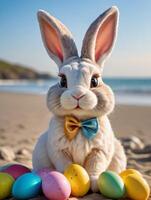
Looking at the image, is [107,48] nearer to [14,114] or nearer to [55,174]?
[55,174]

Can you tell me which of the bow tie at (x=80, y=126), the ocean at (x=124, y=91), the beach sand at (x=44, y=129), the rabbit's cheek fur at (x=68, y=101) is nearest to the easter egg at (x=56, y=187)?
the bow tie at (x=80, y=126)

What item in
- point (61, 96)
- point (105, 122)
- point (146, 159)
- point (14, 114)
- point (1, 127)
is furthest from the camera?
point (14, 114)

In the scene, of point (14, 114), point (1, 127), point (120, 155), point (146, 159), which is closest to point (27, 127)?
point (1, 127)

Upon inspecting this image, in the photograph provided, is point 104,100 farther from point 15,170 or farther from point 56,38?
point 15,170

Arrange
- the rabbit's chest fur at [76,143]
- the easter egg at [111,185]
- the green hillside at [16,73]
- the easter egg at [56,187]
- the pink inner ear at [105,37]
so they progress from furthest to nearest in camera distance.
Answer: the green hillside at [16,73] < the pink inner ear at [105,37] < the rabbit's chest fur at [76,143] < the easter egg at [111,185] < the easter egg at [56,187]

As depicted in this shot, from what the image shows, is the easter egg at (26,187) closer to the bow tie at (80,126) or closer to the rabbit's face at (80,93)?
the bow tie at (80,126)

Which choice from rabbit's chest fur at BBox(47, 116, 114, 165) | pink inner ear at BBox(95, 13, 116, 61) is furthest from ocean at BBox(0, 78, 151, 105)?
rabbit's chest fur at BBox(47, 116, 114, 165)

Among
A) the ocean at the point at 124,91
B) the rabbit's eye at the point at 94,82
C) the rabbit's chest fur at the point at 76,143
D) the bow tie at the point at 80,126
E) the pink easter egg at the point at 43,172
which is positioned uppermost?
the ocean at the point at 124,91

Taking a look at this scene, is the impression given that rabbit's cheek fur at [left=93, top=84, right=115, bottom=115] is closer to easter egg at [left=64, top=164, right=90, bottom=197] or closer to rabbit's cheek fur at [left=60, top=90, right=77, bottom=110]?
rabbit's cheek fur at [left=60, top=90, right=77, bottom=110]
